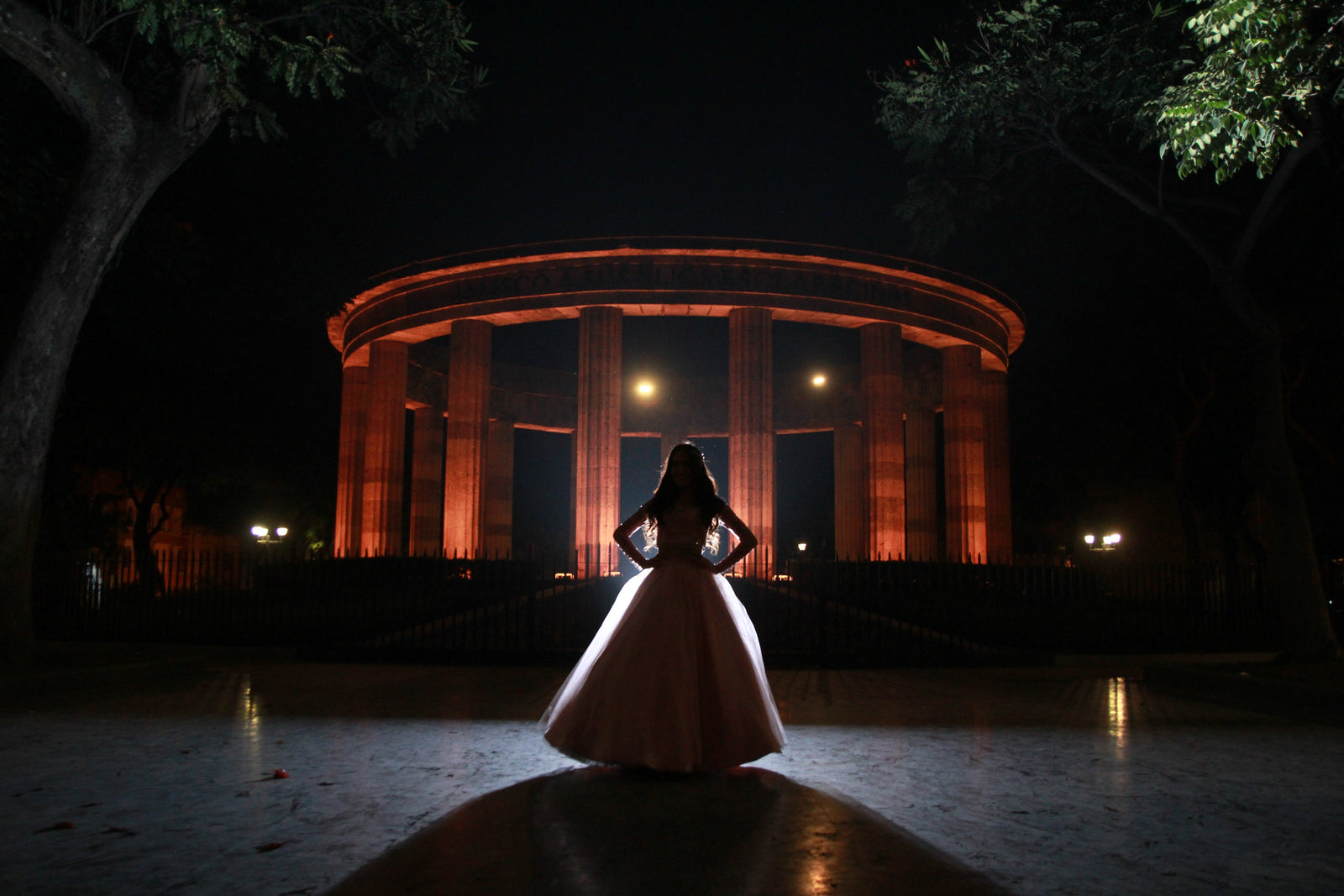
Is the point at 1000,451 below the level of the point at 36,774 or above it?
above

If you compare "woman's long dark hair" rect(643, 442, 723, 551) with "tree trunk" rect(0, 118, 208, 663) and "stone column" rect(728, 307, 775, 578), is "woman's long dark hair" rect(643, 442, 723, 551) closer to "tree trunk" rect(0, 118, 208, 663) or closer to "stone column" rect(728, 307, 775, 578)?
"tree trunk" rect(0, 118, 208, 663)

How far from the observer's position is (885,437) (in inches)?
1142

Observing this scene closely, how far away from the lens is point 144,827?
15.9 feet

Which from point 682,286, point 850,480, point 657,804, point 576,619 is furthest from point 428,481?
point 657,804

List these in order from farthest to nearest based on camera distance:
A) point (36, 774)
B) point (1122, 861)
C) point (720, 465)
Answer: point (720, 465) < point (36, 774) < point (1122, 861)

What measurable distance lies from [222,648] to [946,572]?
15.4 metres

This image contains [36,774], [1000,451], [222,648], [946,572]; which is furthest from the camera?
[1000,451]

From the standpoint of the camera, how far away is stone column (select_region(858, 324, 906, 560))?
28.7 metres

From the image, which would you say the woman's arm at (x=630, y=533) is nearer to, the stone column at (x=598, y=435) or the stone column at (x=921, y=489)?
the stone column at (x=598, y=435)

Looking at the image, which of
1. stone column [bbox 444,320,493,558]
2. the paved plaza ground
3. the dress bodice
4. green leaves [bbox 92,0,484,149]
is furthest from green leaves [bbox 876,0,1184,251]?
stone column [bbox 444,320,493,558]

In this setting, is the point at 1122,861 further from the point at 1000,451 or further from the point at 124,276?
the point at 1000,451

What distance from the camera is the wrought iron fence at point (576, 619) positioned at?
15.6 metres

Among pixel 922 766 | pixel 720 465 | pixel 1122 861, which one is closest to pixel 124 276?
pixel 922 766

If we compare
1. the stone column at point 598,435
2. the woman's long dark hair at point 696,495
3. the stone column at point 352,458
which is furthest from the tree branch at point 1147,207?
the stone column at point 352,458
